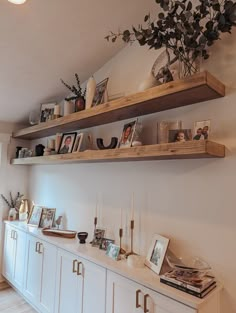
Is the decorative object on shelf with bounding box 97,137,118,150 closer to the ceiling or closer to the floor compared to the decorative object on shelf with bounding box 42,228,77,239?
closer to the ceiling

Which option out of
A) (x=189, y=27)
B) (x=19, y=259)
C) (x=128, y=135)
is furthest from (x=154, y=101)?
(x=19, y=259)

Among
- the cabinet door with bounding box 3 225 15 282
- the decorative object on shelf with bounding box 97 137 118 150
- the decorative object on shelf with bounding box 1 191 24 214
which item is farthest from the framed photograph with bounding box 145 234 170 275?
the decorative object on shelf with bounding box 1 191 24 214

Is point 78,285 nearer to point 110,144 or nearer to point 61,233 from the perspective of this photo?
point 61,233

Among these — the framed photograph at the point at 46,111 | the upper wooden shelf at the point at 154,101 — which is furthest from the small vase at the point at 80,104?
the framed photograph at the point at 46,111

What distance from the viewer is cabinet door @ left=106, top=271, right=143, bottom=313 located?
5.53 ft

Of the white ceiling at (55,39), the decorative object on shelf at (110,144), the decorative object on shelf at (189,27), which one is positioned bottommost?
the decorative object on shelf at (110,144)

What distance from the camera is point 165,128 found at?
77.0 inches

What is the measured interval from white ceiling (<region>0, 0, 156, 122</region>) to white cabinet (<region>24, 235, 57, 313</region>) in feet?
5.84

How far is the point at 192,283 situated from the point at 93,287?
90 cm

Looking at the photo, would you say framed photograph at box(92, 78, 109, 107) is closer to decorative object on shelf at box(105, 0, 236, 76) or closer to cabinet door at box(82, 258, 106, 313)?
decorative object on shelf at box(105, 0, 236, 76)

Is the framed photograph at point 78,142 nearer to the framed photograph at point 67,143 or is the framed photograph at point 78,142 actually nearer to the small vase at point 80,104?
the framed photograph at point 67,143

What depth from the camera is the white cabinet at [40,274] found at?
2562 millimetres

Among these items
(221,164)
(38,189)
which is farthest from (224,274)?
(38,189)

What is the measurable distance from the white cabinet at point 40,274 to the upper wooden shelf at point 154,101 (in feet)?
4.40
